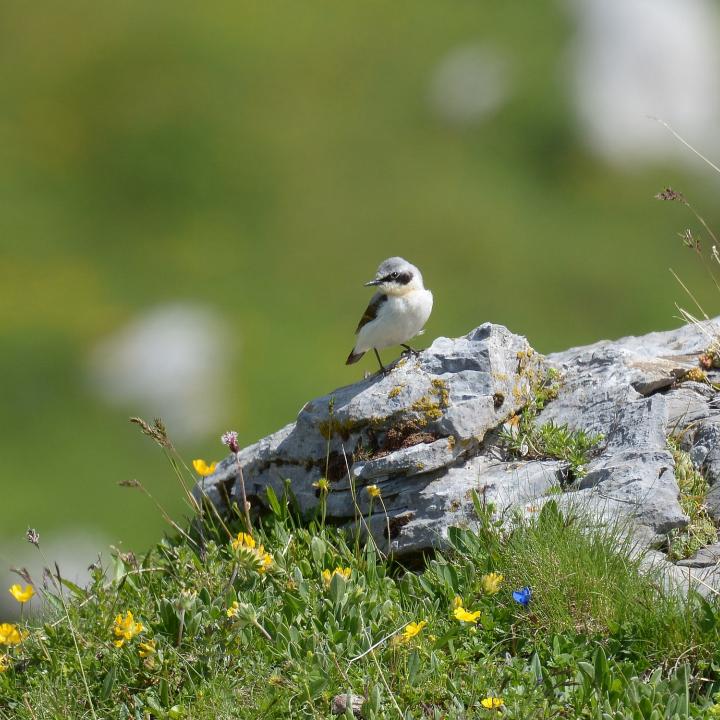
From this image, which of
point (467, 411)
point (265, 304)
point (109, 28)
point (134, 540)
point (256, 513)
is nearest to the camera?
point (467, 411)

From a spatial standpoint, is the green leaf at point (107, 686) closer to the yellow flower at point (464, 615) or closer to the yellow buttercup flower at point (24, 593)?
the yellow buttercup flower at point (24, 593)

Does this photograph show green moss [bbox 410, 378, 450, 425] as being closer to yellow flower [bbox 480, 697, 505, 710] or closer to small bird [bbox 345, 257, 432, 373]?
small bird [bbox 345, 257, 432, 373]

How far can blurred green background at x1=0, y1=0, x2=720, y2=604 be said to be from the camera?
36.7 meters

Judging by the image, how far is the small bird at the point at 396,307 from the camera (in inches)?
357

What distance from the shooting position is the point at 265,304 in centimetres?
4150

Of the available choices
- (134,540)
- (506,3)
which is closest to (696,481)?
(134,540)

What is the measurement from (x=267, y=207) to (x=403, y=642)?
40.1 metres

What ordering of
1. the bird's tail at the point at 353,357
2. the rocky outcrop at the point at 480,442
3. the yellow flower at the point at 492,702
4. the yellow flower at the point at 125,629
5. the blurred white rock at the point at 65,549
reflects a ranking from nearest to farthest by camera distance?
the yellow flower at the point at 492,702, the yellow flower at the point at 125,629, the rocky outcrop at the point at 480,442, the bird's tail at the point at 353,357, the blurred white rock at the point at 65,549

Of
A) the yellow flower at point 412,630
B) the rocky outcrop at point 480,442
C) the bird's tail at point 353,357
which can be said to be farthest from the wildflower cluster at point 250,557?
the bird's tail at point 353,357

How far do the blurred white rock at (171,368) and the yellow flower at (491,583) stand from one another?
3155cm

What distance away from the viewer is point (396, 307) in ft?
29.7

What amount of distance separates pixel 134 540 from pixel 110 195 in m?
21.5

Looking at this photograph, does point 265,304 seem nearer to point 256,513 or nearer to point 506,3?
point 506,3

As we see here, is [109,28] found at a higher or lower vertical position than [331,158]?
higher
